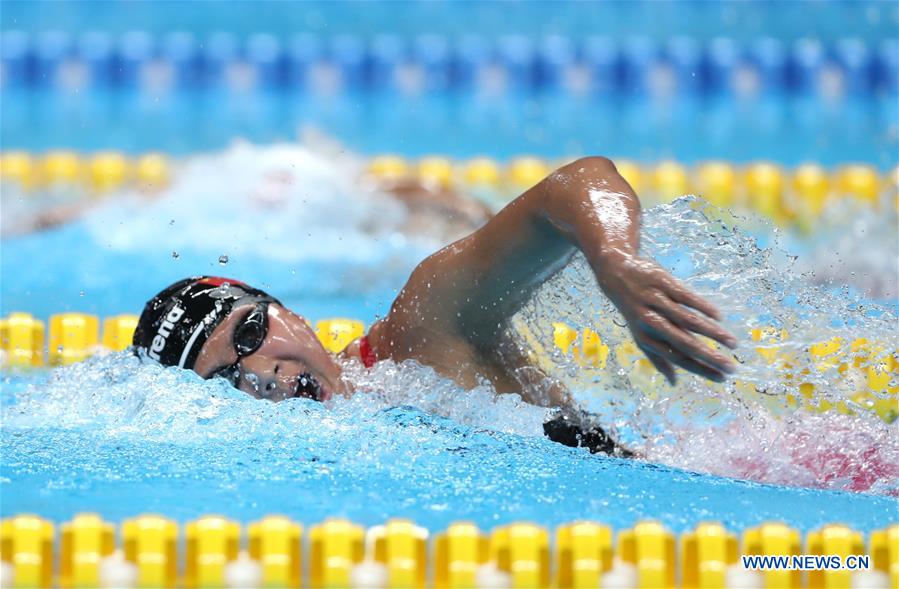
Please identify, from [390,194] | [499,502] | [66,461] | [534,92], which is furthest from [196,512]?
[534,92]

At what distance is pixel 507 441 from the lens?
8.06 ft

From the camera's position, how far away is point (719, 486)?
7.60ft

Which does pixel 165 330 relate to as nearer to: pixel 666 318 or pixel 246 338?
pixel 246 338

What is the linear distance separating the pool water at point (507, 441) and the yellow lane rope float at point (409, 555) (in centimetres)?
10

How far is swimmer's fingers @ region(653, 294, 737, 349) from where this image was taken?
176cm

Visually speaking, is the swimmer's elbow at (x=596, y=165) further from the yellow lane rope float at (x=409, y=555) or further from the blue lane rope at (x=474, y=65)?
the blue lane rope at (x=474, y=65)

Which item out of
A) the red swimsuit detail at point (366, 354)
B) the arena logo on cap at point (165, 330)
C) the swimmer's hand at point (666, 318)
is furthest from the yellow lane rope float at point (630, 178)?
the swimmer's hand at point (666, 318)

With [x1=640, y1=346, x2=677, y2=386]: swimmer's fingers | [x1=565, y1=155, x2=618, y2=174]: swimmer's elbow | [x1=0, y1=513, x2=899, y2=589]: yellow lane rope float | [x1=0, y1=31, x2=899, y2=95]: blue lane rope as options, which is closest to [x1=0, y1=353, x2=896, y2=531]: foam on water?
[x1=0, y1=513, x2=899, y2=589]: yellow lane rope float

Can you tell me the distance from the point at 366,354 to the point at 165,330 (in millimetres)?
395

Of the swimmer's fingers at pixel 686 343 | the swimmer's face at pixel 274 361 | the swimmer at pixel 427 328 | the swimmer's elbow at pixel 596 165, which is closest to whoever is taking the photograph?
the swimmer's fingers at pixel 686 343

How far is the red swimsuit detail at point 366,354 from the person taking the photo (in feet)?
8.53

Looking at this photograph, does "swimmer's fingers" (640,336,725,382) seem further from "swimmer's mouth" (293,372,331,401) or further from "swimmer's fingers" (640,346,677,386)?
"swimmer's mouth" (293,372,331,401)

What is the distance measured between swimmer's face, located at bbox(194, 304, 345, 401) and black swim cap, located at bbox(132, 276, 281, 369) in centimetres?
2

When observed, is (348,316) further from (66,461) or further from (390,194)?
(66,461)
